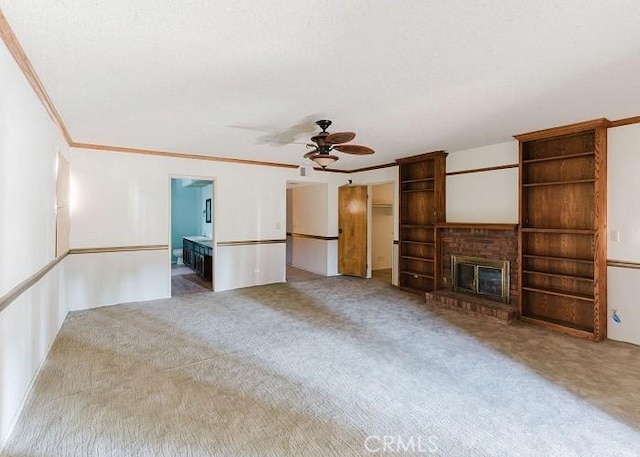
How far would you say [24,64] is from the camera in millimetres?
2174

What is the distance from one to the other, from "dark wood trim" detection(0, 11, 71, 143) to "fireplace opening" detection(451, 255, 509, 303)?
493cm

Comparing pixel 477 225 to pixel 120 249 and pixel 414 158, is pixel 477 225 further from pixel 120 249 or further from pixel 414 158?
pixel 120 249

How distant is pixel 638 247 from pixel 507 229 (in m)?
1.21

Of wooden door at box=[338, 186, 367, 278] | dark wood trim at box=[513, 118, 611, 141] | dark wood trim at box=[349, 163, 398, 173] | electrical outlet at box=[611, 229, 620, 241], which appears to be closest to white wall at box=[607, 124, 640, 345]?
electrical outlet at box=[611, 229, 620, 241]

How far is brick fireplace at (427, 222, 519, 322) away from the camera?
14.0 ft

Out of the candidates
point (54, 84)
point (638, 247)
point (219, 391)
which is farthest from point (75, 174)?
point (638, 247)

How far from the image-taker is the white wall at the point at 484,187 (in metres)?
4.46

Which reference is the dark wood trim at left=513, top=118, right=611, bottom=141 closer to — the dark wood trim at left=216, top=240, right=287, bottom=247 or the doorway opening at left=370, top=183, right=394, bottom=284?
the doorway opening at left=370, top=183, right=394, bottom=284

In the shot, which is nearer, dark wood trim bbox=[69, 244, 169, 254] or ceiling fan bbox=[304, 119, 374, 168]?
ceiling fan bbox=[304, 119, 374, 168]

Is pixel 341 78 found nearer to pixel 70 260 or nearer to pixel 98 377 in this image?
pixel 98 377

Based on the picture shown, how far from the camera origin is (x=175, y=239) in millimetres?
9141

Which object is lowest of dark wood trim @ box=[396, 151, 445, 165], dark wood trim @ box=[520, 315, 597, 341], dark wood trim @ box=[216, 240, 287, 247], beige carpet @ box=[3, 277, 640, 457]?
beige carpet @ box=[3, 277, 640, 457]

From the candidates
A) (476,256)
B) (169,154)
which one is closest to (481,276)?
(476,256)

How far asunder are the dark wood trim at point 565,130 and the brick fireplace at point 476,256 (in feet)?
3.45
